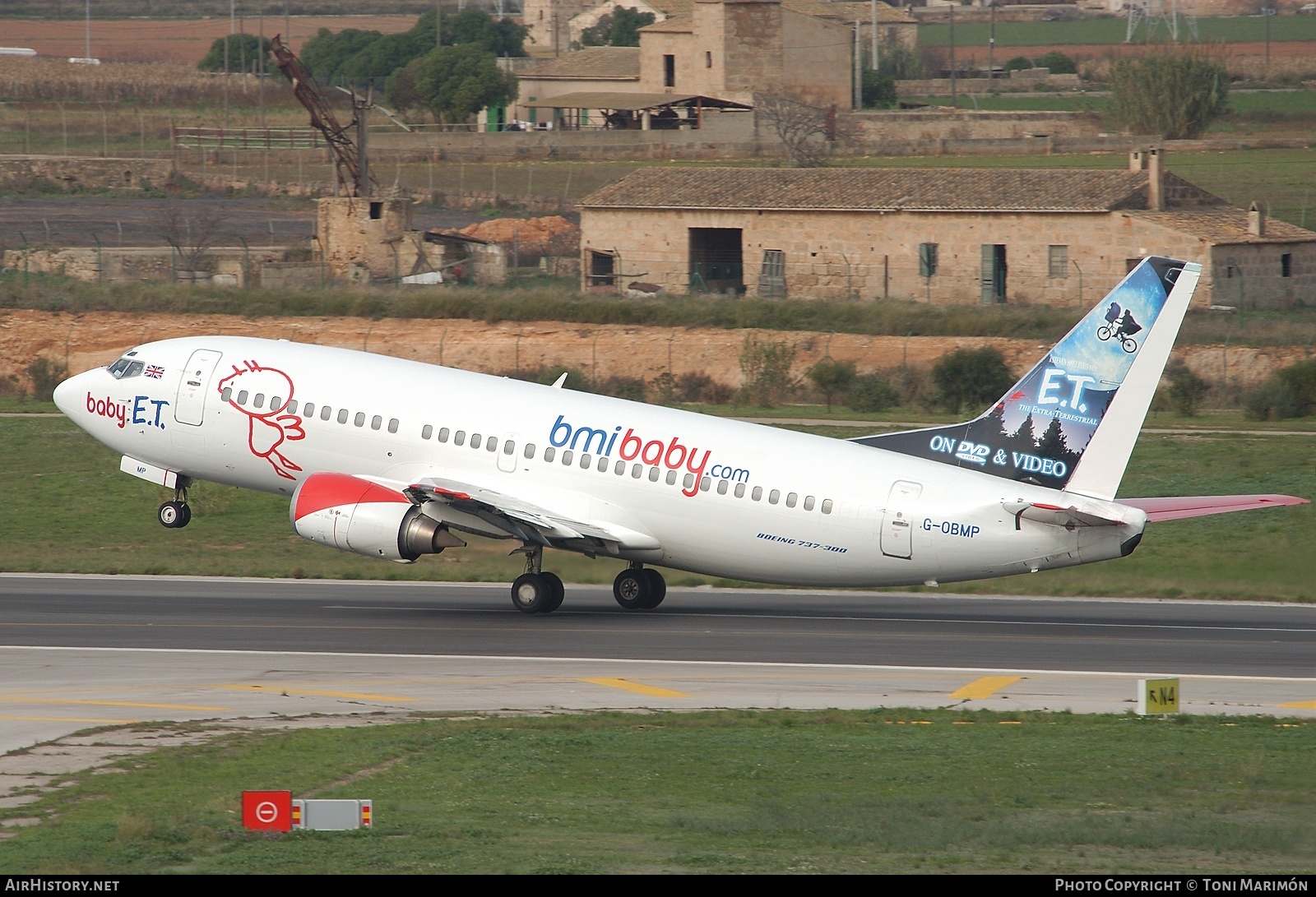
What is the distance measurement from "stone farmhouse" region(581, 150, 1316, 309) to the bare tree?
31507mm

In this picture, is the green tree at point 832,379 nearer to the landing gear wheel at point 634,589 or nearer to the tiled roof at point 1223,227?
the tiled roof at point 1223,227

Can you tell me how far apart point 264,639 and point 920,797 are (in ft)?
49.4

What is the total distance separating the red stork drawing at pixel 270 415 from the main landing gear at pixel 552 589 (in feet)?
17.9

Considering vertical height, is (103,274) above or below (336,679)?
above

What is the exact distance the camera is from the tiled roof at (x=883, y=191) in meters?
80.9

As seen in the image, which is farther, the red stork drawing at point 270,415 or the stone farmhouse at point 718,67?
the stone farmhouse at point 718,67

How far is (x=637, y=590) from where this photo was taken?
1334 inches

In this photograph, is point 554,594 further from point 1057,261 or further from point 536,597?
point 1057,261

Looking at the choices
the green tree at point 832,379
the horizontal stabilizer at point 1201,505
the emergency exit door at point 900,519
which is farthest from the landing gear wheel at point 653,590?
the green tree at point 832,379

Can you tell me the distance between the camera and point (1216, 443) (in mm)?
51625

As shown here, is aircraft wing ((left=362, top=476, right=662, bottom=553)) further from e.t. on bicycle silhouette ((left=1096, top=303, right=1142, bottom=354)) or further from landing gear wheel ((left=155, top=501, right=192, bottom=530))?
e.t. on bicycle silhouette ((left=1096, top=303, right=1142, bottom=354))

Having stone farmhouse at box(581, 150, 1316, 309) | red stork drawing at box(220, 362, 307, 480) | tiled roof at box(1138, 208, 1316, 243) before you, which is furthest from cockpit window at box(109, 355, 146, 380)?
tiled roof at box(1138, 208, 1316, 243)

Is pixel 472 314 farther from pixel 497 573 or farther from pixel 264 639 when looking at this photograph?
pixel 264 639
